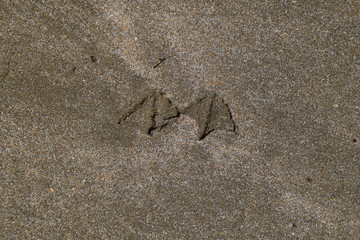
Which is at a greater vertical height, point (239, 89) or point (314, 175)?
point (239, 89)

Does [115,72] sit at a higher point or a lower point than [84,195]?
higher

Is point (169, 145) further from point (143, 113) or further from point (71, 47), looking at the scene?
point (71, 47)

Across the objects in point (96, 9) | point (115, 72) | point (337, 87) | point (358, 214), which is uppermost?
point (96, 9)

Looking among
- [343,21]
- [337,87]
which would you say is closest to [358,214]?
[337,87]

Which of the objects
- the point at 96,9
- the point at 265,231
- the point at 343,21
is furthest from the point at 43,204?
the point at 343,21

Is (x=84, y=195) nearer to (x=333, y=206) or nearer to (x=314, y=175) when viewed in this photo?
(x=314, y=175)

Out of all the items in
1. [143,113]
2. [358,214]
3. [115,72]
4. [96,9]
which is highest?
[96,9]
